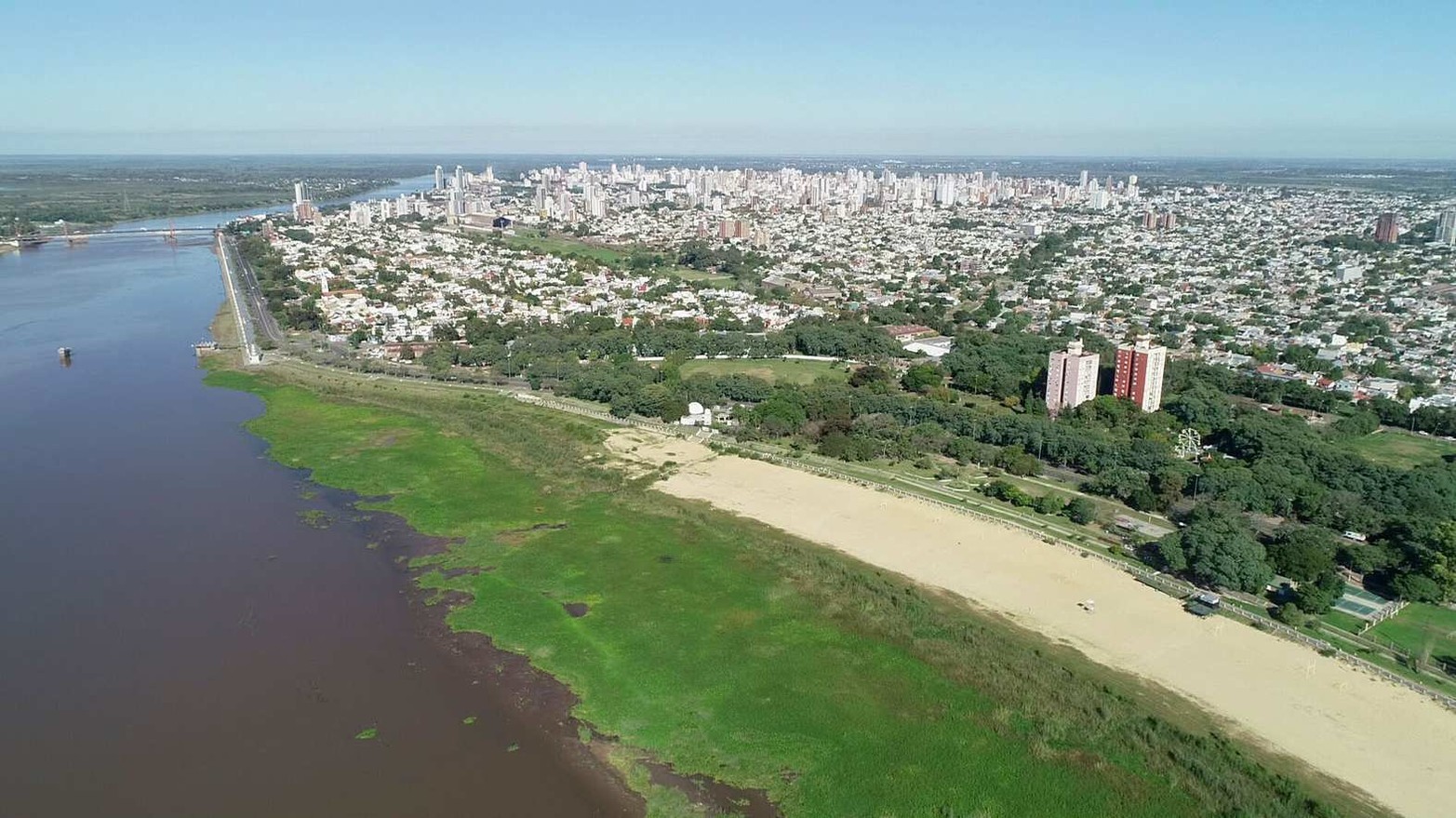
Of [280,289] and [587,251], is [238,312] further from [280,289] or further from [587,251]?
[587,251]

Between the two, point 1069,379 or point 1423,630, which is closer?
point 1423,630

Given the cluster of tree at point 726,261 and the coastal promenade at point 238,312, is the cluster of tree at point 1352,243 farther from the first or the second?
the coastal promenade at point 238,312

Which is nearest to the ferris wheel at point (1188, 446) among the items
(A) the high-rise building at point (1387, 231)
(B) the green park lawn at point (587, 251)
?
(B) the green park lawn at point (587, 251)

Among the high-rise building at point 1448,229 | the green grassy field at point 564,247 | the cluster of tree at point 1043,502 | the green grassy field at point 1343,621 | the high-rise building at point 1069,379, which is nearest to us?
the green grassy field at point 1343,621

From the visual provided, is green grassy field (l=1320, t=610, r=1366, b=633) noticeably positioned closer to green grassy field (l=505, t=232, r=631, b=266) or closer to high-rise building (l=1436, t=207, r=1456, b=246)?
green grassy field (l=505, t=232, r=631, b=266)

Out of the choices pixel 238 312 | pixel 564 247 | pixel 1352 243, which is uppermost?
pixel 1352 243

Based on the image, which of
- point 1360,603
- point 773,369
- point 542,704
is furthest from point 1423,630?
point 773,369

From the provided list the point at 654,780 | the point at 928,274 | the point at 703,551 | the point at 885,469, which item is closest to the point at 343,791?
the point at 654,780
